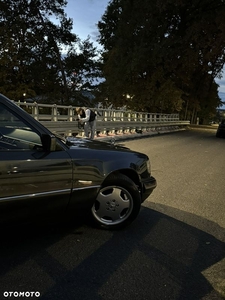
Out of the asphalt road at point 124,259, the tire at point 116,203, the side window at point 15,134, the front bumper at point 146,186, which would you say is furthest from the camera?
the front bumper at point 146,186

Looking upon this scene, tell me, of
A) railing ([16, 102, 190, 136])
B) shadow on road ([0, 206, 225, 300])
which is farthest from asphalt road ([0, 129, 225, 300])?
railing ([16, 102, 190, 136])

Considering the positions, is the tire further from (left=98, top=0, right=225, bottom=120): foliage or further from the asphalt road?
(left=98, top=0, right=225, bottom=120): foliage

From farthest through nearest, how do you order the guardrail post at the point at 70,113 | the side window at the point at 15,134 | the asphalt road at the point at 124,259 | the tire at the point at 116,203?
1. the guardrail post at the point at 70,113
2. the tire at the point at 116,203
3. the side window at the point at 15,134
4. the asphalt road at the point at 124,259

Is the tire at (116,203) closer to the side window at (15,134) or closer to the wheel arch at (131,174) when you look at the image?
the wheel arch at (131,174)

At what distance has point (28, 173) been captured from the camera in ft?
9.48

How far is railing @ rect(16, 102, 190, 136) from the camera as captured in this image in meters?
12.4

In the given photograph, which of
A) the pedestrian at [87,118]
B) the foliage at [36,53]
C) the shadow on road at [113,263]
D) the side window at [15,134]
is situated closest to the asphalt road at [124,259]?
the shadow on road at [113,263]

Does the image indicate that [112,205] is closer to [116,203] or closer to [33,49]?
[116,203]

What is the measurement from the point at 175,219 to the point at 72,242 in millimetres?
1614

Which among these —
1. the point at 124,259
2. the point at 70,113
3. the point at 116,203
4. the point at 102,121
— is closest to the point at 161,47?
the point at 102,121

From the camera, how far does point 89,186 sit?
11.2 ft

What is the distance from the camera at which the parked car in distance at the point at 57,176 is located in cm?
285

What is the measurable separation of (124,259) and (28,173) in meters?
1.28

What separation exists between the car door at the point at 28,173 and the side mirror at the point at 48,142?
55mm
